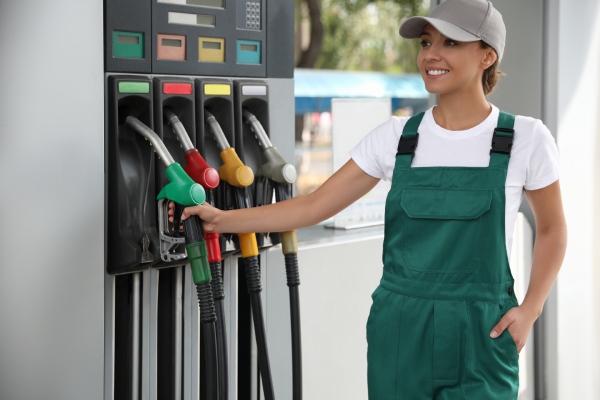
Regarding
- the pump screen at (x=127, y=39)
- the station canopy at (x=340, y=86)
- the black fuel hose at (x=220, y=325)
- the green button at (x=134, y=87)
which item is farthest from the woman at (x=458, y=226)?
the station canopy at (x=340, y=86)

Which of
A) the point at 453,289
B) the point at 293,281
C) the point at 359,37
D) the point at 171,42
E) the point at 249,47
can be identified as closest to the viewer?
the point at 453,289

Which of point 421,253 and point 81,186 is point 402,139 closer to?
point 421,253

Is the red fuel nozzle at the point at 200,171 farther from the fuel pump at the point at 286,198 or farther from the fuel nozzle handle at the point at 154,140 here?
the fuel pump at the point at 286,198

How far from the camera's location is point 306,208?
225 centimetres

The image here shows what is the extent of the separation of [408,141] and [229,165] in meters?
0.50

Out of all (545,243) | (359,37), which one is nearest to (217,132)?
(545,243)

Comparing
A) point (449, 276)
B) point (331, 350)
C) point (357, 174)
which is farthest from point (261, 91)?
point (331, 350)

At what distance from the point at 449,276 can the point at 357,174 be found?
1.24ft

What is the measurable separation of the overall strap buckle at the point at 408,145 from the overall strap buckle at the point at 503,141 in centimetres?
19

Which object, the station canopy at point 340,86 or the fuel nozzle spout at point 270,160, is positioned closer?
the fuel nozzle spout at point 270,160

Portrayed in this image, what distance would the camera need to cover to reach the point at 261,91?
254 centimetres

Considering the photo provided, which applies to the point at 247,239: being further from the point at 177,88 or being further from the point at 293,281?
the point at 177,88

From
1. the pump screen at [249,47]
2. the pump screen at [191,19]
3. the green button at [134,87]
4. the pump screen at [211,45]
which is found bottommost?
the green button at [134,87]

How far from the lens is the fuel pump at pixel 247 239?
2322mm
